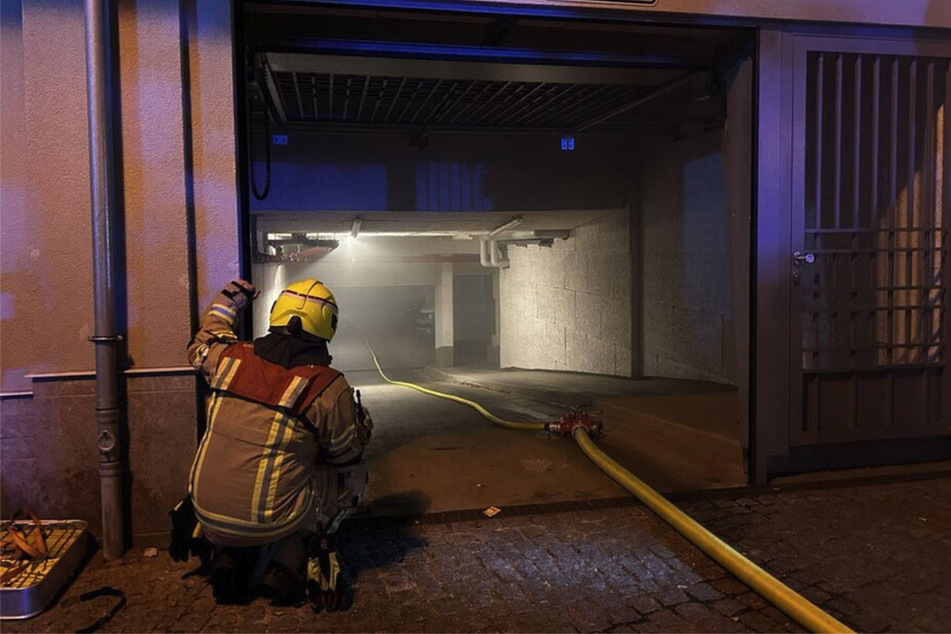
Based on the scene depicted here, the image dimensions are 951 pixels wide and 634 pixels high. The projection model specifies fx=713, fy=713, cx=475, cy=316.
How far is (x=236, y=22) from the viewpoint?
12.9 feet

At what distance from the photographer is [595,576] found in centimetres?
350

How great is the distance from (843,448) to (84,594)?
4726mm

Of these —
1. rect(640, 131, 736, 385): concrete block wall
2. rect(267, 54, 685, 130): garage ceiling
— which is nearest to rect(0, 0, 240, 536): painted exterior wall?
rect(267, 54, 685, 130): garage ceiling

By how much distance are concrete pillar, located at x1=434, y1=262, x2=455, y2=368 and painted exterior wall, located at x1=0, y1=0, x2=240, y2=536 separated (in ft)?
58.0

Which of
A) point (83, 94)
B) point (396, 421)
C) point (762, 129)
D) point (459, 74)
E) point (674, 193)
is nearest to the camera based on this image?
point (83, 94)

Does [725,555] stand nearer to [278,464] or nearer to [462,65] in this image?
[278,464]

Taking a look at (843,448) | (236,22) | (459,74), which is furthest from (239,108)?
(843,448)

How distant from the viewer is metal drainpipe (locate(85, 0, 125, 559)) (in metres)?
3.51

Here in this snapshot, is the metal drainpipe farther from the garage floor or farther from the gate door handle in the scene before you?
the gate door handle

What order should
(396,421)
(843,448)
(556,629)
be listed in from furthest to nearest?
(396,421)
(843,448)
(556,629)

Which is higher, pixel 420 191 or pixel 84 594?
pixel 420 191

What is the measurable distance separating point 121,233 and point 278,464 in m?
1.56

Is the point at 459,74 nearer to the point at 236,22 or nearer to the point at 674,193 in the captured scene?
the point at 236,22

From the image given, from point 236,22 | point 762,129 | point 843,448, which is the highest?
point 236,22
